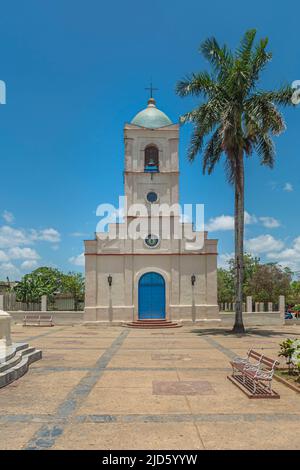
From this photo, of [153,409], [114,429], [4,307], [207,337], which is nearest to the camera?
[114,429]

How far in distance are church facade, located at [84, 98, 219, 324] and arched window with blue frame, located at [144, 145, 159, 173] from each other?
1.54 m

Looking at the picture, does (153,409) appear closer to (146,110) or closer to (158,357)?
(158,357)

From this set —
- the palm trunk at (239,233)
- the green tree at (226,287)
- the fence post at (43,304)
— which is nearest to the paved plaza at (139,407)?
the palm trunk at (239,233)

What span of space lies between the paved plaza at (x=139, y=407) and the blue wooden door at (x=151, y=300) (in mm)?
11681

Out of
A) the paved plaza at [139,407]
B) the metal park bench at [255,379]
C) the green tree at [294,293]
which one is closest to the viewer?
the paved plaza at [139,407]

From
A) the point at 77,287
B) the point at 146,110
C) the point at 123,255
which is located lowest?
the point at 77,287

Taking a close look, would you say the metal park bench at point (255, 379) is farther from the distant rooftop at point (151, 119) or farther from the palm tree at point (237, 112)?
the distant rooftop at point (151, 119)

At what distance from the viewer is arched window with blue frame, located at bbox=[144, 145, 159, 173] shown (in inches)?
1126

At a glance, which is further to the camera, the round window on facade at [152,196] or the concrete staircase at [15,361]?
the round window on facade at [152,196]

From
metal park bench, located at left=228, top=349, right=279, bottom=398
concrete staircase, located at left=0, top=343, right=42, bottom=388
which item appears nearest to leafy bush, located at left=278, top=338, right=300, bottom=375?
metal park bench, located at left=228, top=349, right=279, bottom=398

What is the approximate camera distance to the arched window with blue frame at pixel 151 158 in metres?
28.6

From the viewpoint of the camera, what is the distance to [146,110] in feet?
98.2
